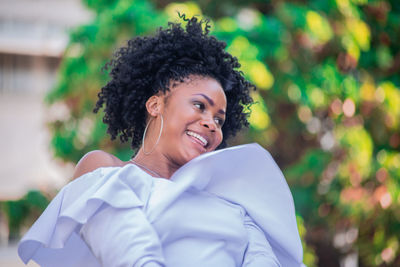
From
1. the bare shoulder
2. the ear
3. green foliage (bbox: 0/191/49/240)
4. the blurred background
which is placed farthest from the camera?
green foliage (bbox: 0/191/49/240)

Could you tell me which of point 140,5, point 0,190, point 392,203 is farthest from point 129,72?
point 0,190

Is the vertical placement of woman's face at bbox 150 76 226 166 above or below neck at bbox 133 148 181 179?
above

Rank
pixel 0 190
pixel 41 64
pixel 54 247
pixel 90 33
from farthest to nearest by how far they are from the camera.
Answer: pixel 41 64 → pixel 0 190 → pixel 90 33 → pixel 54 247

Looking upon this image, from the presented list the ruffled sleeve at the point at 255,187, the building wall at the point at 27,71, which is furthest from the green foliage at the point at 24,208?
the building wall at the point at 27,71

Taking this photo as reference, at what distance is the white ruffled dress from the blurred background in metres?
3.02

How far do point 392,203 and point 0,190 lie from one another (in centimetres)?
994

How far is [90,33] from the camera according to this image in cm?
593

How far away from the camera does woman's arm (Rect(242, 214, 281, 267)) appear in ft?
5.68

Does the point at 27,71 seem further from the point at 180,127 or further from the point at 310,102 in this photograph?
the point at 180,127

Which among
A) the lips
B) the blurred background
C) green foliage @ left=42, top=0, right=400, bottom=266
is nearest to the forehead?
the lips

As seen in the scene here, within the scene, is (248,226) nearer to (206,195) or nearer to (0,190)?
(206,195)

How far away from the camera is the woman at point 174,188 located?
1.66m

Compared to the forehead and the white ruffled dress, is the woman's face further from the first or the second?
the white ruffled dress

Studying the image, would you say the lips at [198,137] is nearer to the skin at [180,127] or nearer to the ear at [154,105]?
the skin at [180,127]
